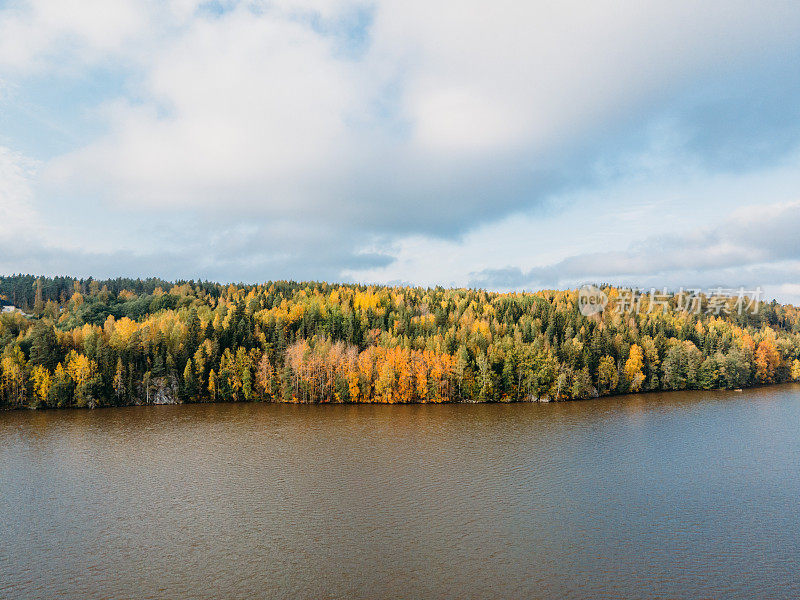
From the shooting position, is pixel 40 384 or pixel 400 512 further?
pixel 40 384

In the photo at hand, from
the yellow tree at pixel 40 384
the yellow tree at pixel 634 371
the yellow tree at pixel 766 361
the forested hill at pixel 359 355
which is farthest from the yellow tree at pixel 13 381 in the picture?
the yellow tree at pixel 766 361

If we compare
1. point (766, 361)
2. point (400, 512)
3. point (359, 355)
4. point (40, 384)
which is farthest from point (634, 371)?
point (40, 384)

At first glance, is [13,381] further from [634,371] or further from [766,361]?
[766,361]

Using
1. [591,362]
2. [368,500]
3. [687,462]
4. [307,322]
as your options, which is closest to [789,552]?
[687,462]

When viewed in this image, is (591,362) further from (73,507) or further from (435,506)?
(73,507)

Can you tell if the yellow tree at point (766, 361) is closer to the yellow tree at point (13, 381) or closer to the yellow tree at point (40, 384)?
the yellow tree at point (40, 384)
